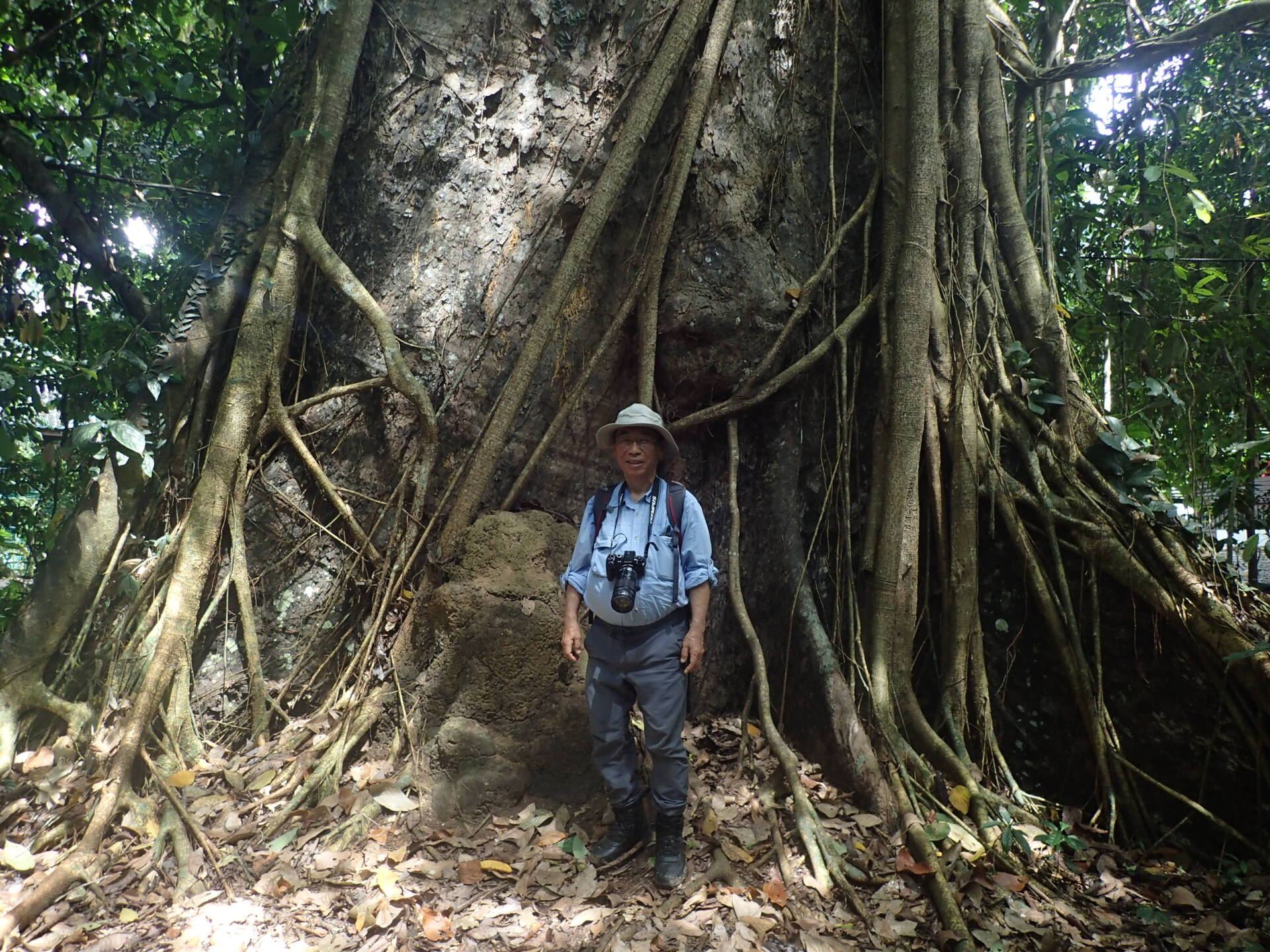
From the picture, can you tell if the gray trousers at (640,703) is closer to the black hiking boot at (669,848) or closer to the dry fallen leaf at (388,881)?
the black hiking boot at (669,848)

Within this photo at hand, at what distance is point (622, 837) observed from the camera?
309cm

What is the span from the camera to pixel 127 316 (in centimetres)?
462

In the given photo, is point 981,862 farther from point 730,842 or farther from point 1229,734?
point 1229,734

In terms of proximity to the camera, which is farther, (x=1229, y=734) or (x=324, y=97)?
(x=324, y=97)

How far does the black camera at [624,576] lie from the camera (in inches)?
113

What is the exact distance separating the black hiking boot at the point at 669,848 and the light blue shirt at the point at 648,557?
0.77 metres

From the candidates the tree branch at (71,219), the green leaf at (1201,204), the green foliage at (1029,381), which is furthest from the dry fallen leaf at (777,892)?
the green leaf at (1201,204)

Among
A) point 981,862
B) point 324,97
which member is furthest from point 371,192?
point 981,862

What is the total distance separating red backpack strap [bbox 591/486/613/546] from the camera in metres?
3.13

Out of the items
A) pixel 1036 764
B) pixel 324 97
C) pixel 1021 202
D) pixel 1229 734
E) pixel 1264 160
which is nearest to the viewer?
pixel 1229 734

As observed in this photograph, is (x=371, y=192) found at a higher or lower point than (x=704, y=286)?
higher

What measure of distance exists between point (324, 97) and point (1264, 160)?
6199 millimetres

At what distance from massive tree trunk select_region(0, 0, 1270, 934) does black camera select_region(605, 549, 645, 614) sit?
69 centimetres

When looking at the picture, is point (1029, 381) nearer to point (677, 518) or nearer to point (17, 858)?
point (677, 518)
